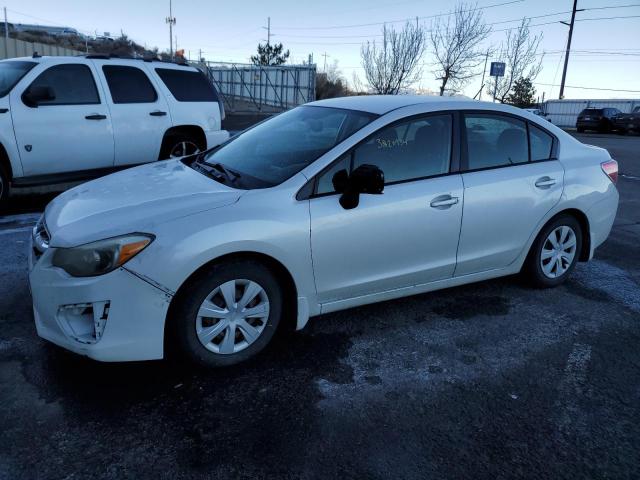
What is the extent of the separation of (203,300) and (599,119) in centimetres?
3405

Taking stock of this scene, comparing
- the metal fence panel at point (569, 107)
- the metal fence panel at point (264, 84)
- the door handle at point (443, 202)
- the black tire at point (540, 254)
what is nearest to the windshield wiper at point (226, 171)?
the door handle at point (443, 202)

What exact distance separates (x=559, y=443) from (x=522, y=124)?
2.61 meters

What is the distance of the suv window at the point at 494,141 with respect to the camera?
4.04 m

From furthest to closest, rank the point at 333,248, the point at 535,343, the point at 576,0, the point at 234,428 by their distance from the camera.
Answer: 1. the point at 576,0
2. the point at 535,343
3. the point at 333,248
4. the point at 234,428

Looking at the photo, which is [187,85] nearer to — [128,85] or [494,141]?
[128,85]

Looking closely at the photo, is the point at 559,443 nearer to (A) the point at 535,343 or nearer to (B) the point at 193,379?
(A) the point at 535,343

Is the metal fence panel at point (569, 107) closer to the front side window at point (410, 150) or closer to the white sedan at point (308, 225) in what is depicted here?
the white sedan at point (308, 225)

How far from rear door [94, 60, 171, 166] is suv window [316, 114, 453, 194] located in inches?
188

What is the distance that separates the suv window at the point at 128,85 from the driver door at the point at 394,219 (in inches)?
194

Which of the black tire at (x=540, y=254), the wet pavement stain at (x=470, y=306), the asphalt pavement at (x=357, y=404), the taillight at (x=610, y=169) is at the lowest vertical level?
the asphalt pavement at (x=357, y=404)

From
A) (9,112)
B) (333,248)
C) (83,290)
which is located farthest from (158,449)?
(9,112)

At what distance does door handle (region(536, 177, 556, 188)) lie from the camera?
4242 millimetres

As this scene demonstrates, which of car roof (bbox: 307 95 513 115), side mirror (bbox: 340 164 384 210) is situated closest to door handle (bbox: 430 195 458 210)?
side mirror (bbox: 340 164 384 210)

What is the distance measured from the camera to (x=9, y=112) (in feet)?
20.5
